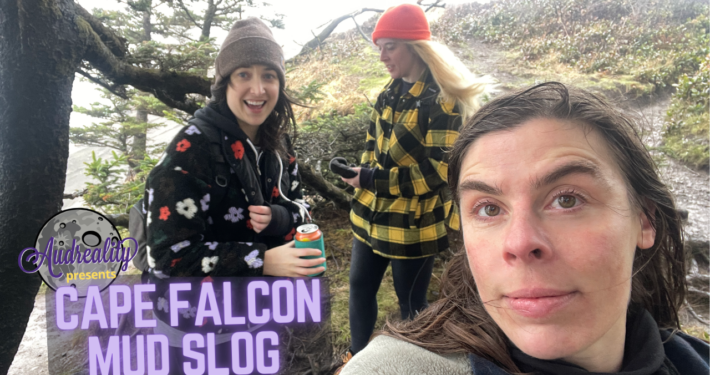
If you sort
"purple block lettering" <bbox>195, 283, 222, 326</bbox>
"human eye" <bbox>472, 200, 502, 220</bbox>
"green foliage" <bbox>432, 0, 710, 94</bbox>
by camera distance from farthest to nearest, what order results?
1. "green foliage" <bbox>432, 0, 710, 94</bbox>
2. "purple block lettering" <bbox>195, 283, 222, 326</bbox>
3. "human eye" <bbox>472, 200, 502, 220</bbox>

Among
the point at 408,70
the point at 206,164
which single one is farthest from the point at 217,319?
the point at 408,70

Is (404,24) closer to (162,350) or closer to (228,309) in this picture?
(228,309)

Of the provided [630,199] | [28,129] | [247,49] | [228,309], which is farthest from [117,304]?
[630,199]

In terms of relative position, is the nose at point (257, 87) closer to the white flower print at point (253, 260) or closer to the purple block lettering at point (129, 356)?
the white flower print at point (253, 260)

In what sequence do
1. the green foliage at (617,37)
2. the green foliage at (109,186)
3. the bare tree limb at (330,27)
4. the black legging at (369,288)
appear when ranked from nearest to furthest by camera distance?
the black legging at (369,288) < the green foliage at (109,186) < the bare tree limb at (330,27) < the green foliage at (617,37)

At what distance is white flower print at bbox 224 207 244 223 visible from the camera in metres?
1.30

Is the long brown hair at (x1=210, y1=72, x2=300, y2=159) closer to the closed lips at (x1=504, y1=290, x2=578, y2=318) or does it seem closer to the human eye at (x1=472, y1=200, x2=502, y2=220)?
the human eye at (x1=472, y1=200, x2=502, y2=220)

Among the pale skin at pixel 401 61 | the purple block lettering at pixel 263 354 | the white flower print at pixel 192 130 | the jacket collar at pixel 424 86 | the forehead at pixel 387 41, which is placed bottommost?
the purple block lettering at pixel 263 354

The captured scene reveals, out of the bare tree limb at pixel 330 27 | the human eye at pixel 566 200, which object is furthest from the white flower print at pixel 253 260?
the bare tree limb at pixel 330 27

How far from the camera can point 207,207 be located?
1.20 m

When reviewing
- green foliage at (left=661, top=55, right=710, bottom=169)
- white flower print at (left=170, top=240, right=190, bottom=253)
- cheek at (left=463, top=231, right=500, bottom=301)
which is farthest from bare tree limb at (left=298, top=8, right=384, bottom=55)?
green foliage at (left=661, top=55, right=710, bottom=169)

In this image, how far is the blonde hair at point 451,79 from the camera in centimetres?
167

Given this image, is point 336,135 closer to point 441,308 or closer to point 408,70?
point 408,70

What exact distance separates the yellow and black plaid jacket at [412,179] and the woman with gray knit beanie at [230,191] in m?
0.46
